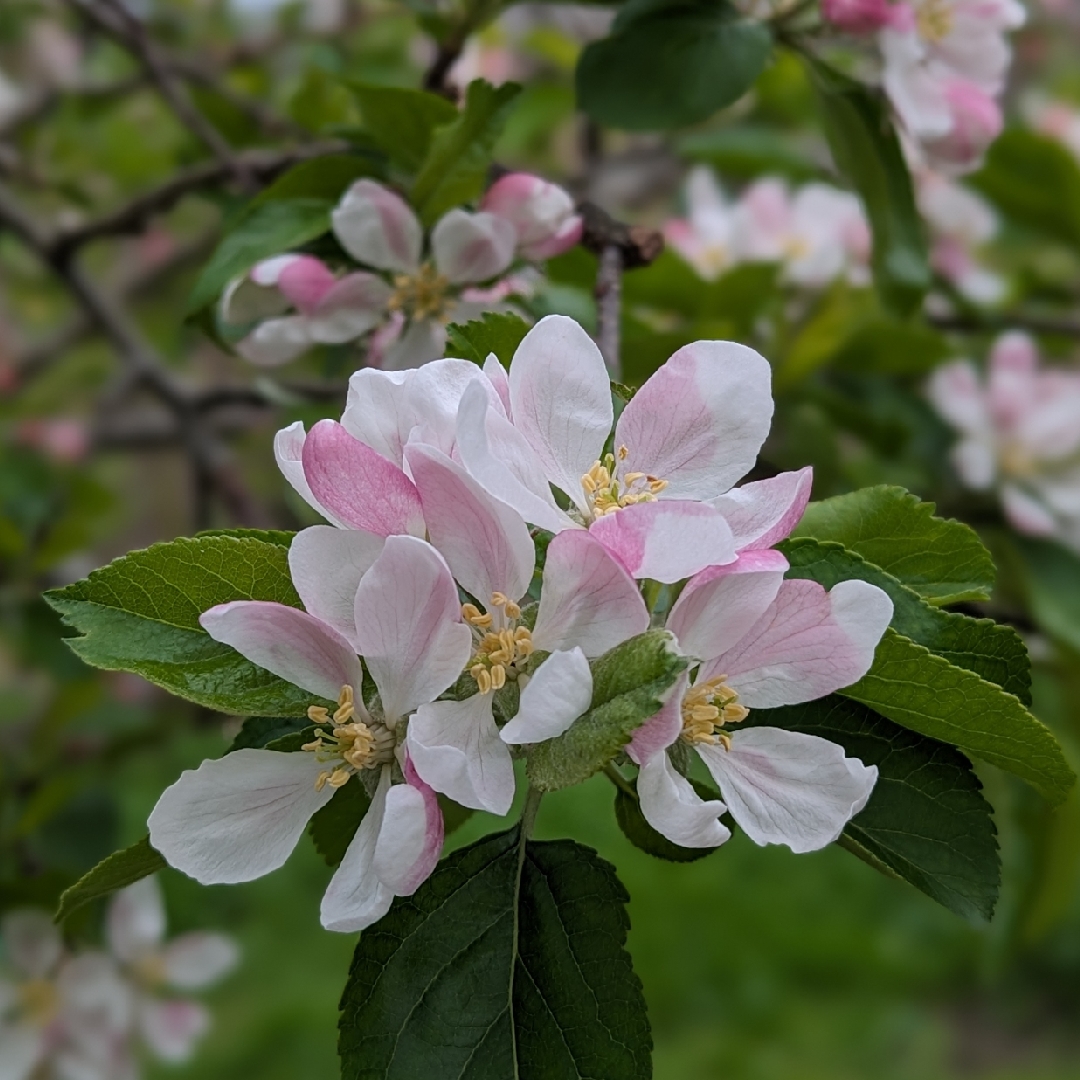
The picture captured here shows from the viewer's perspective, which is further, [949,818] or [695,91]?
[695,91]

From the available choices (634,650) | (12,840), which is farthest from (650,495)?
(12,840)

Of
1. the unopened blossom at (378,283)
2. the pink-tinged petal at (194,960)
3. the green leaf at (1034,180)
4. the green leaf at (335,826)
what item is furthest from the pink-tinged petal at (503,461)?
the green leaf at (1034,180)

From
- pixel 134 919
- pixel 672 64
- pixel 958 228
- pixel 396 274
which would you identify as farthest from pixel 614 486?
pixel 958 228

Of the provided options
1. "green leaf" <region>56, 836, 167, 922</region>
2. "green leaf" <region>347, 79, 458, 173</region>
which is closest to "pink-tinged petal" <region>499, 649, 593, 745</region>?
"green leaf" <region>56, 836, 167, 922</region>

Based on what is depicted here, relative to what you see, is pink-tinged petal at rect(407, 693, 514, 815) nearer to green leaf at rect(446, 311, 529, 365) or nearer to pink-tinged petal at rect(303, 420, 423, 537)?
pink-tinged petal at rect(303, 420, 423, 537)

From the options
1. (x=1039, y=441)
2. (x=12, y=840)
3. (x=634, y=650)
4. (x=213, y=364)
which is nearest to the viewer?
(x=634, y=650)

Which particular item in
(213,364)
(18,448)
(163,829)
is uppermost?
(163,829)

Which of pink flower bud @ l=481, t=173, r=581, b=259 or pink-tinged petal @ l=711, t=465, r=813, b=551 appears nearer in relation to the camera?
pink-tinged petal @ l=711, t=465, r=813, b=551

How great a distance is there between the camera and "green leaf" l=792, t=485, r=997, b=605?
0.64 m

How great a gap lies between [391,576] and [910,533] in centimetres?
30

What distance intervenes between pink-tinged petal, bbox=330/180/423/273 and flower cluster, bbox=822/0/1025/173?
0.38 m

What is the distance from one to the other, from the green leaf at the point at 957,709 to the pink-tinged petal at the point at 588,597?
13cm

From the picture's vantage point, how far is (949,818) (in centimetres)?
59

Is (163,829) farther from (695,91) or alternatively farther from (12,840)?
(12,840)
